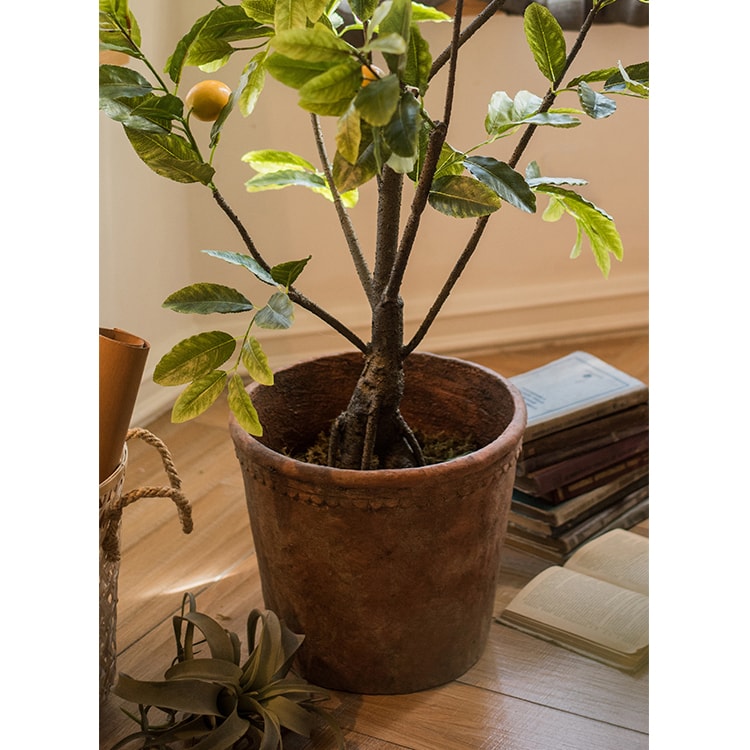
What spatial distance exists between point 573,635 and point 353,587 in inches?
13.3

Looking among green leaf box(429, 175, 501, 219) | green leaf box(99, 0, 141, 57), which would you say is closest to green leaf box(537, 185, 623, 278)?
green leaf box(429, 175, 501, 219)

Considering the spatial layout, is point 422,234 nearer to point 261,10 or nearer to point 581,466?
point 581,466

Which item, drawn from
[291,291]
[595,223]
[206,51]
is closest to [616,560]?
[595,223]

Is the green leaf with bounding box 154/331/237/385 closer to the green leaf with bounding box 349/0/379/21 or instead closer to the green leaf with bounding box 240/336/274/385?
the green leaf with bounding box 240/336/274/385

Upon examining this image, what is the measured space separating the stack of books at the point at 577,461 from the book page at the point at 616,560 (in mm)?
36

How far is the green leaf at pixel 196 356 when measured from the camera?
917 mm

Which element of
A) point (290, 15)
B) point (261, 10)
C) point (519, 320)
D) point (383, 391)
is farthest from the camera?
point (519, 320)

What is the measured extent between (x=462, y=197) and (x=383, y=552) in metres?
0.39

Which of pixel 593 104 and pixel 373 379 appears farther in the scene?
pixel 373 379

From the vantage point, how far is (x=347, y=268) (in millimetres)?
2100

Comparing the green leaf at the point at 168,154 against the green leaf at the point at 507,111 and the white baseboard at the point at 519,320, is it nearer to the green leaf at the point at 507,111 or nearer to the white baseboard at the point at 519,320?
the green leaf at the point at 507,111

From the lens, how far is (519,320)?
2.26 m
